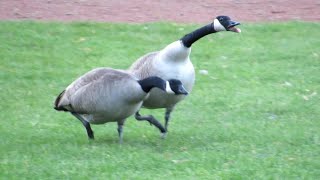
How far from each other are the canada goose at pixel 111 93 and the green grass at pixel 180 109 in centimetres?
34

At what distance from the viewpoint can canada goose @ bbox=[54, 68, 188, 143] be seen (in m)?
6.33

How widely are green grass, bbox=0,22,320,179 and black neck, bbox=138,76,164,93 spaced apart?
0.58 metres

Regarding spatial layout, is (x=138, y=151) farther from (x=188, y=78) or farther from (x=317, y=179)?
(x=317, y=179)

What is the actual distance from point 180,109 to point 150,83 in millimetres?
2296

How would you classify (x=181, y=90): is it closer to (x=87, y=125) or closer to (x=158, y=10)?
(x=87, y=125)

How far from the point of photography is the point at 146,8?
44.5 feet

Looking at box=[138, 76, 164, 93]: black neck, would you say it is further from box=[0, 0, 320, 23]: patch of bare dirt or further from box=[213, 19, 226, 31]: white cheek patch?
box=[0, 0, 320, 23]: patch of bare dirt

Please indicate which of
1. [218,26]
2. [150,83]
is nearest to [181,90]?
[150,83]

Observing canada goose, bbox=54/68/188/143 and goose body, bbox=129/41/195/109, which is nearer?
canada goose, bbox=54/68/188/143

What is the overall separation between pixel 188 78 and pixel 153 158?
2.95ft

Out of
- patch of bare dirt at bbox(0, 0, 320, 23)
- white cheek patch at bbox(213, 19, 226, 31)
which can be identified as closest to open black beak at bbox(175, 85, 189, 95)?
white cheek patch at bbox(213, 19, 226, 31)

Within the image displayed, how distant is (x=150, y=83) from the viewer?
20.7ft

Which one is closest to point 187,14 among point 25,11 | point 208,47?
point 208,47

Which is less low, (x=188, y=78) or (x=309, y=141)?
(x=188, y=78)
